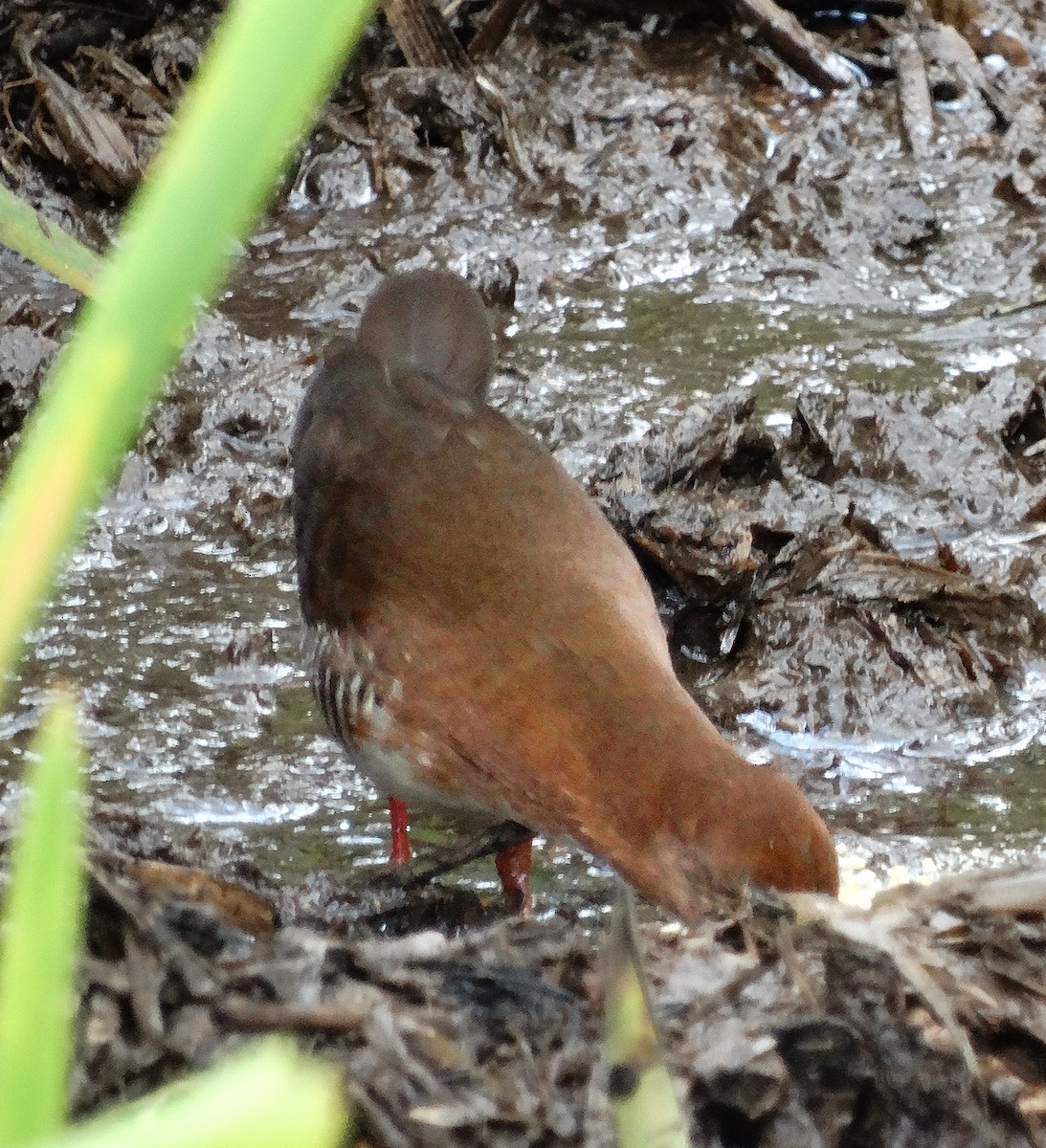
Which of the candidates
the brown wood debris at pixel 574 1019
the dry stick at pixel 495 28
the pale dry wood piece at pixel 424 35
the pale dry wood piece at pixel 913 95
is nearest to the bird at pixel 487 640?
the brown wood debris at pixel 574 1019

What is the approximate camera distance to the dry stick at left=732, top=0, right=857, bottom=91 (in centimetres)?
710

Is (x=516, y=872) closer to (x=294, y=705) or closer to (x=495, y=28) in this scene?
(x=294, y=705)

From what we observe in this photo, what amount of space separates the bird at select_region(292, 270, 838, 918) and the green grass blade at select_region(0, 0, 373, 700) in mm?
1906

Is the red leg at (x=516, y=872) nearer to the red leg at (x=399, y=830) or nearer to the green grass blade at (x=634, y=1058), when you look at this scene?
the red leg at (x=399, y=830)

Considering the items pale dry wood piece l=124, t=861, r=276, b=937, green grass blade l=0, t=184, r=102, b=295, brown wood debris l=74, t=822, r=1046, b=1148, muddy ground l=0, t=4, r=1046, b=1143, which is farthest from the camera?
muddy ground l=0, t=4, r=1046, b=1143

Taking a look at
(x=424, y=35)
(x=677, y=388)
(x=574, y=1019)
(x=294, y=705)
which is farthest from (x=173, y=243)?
(x=424, y=35)

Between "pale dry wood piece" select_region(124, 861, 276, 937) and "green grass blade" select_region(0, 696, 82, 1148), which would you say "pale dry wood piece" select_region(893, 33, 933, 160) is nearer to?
A: "pale dry wood piece" select_region(124, 861, 276, 937)

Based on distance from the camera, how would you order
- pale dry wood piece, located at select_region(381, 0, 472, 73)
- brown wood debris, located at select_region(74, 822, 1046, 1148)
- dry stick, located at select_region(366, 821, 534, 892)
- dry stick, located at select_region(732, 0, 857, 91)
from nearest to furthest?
1. brown wood debris, located at select_region(74, 822, 1046, 1148)
2. dry stick, located at select_region(366, 821, 534, 892)
3. pale dry wood piece, located at select_region(381, 0, 472, 73)
4. dry stick, located at select_region(732, 0, 857, 91)

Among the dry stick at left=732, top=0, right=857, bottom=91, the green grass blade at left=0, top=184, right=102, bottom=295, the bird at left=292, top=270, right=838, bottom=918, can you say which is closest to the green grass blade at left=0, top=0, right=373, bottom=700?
the green grass blade at left=0, top=184, right=102, bottom=295

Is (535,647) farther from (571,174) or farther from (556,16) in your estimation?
(556,16)

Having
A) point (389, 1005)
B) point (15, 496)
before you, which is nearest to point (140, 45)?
point (389, 1005)

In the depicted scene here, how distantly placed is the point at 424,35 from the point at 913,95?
7.32 feet

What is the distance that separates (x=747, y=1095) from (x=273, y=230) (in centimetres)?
518

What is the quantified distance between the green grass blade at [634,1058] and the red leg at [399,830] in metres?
1.51
